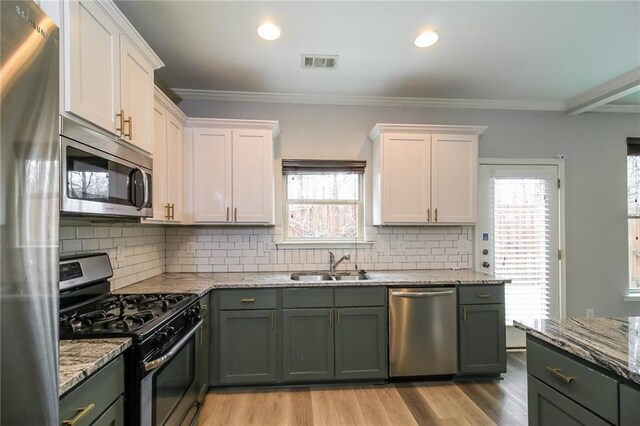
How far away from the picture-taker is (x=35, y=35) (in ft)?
2.25

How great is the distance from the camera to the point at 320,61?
252 centimetres

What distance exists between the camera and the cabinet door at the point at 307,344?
8.31ft

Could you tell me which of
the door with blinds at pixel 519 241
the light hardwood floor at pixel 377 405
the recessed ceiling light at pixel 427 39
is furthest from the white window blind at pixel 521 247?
the recessed ceiling light at pixel 427 39

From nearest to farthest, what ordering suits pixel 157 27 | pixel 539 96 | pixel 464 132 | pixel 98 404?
1. pixel 98 404
2. pixel 157 27
3. pixel 464 132
4. pixel 539 96

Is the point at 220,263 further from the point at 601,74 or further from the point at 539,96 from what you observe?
the point at 601,74

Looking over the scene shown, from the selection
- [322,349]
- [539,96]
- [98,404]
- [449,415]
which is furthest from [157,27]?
[539,96]

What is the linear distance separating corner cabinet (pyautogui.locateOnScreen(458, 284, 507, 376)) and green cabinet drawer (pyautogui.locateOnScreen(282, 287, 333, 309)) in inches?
45.3

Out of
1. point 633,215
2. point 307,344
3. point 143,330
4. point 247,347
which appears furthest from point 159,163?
point 633,215

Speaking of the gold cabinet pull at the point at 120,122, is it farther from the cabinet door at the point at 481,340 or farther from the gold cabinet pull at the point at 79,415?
the cabinet door at the point at 481,340

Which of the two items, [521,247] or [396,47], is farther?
[521,247]

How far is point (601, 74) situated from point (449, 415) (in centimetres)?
322

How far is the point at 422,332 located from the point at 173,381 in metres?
1.91

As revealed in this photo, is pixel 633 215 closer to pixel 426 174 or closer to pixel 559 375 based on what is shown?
pixel 426 174

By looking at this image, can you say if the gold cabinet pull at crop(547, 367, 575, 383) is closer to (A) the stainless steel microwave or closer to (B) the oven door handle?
(B) the oven door handle
